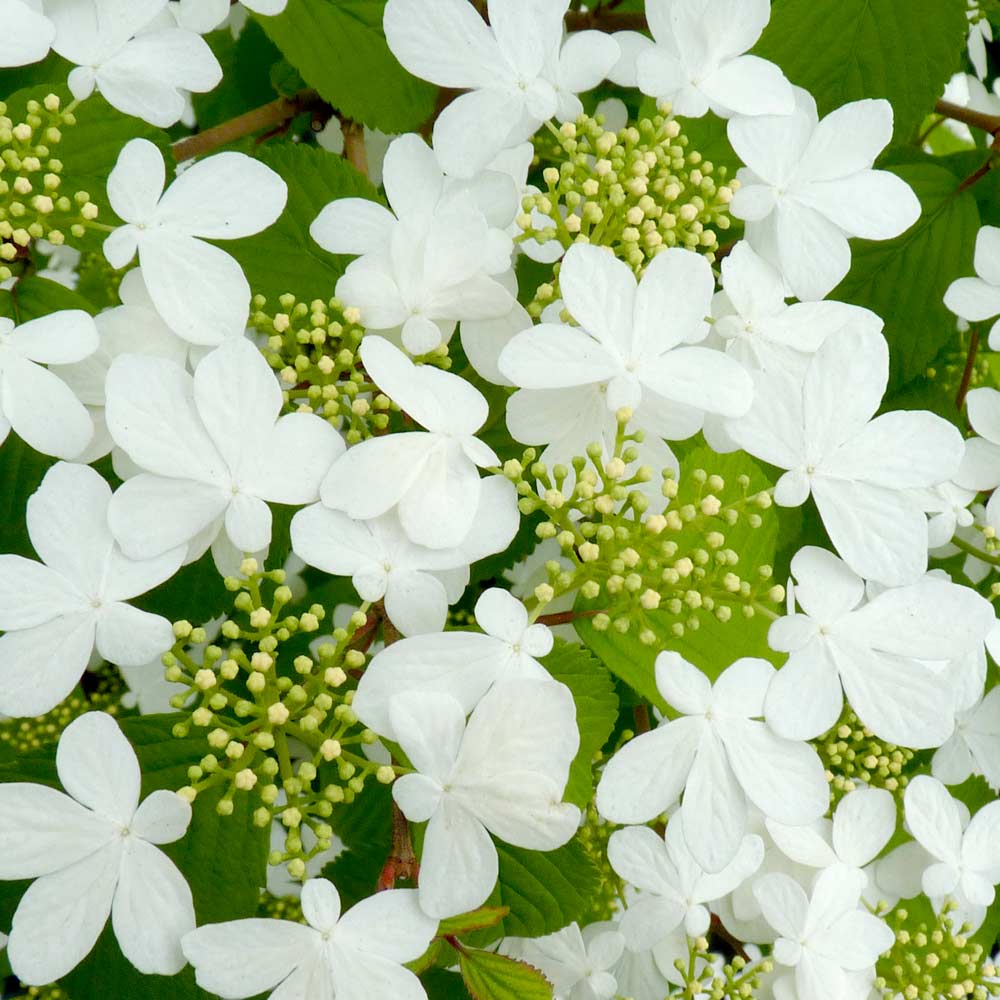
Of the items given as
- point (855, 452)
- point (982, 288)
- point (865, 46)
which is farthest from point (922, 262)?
point (855, 452)

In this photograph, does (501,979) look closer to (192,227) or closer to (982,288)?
(192,227)

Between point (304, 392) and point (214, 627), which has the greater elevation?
point (304, 392)

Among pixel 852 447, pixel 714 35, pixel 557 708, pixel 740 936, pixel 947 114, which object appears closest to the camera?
pixel 557 708

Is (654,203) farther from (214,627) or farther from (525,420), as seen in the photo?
(214,627)

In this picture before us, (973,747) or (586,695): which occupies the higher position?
(586,695)

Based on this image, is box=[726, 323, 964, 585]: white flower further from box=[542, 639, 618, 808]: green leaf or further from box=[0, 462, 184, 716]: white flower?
box=[0, 462, 184, 716]: white flower

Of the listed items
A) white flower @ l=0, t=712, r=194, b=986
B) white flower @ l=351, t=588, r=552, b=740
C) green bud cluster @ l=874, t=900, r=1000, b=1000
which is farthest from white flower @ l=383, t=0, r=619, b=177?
green bud cluster @ l=874, t=900, r=1000, b=1000

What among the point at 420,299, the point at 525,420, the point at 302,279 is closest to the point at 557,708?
the point at 525,420
